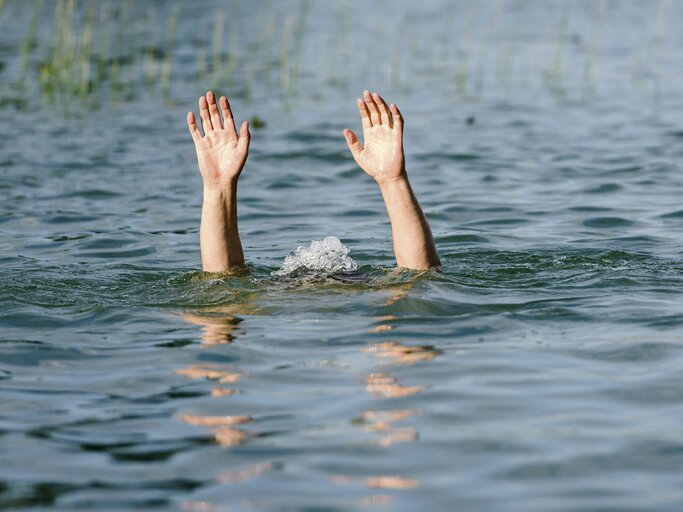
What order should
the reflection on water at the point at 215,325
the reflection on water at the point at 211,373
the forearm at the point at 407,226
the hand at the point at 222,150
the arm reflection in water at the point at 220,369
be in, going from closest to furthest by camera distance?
the arm reflection in water at the point at 220,369 → the reflection on water at the point at 211,373 → the reflection on water at the point at 215,325 → the forearm at the point at 407,226 → the hand at the point at 222,150

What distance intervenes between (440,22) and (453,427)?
21.0 metres

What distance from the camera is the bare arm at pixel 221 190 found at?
270 inches

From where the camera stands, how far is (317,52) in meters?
21.3

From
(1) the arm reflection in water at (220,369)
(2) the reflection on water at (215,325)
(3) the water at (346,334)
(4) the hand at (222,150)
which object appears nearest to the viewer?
(3) the water at (346,334)

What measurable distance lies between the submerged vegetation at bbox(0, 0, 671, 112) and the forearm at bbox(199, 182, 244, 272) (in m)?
8.33

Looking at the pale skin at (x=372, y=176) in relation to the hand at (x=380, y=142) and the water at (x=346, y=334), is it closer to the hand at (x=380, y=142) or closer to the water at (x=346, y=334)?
the hand at (x=380, y=142)

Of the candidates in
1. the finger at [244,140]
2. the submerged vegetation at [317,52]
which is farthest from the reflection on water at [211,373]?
the submerged vegetation at [317,52]

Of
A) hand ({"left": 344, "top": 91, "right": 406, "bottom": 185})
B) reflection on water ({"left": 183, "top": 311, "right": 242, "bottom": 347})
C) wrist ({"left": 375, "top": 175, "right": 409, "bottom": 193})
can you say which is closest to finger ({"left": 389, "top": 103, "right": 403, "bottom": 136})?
hand ({"left": 344, "top": 91, "right": 406, "bottom": 185})

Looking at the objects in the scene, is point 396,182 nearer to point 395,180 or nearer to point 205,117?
point 395,180

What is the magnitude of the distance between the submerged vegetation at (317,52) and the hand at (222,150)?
317 inches

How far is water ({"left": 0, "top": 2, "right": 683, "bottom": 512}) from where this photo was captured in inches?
167

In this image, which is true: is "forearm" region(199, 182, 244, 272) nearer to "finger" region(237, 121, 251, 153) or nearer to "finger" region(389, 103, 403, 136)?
"finger" region(237, 121, 251, 153)

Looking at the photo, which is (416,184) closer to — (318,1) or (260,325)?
(260,325)

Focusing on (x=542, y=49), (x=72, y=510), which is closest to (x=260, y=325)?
(x=72, y=510)
